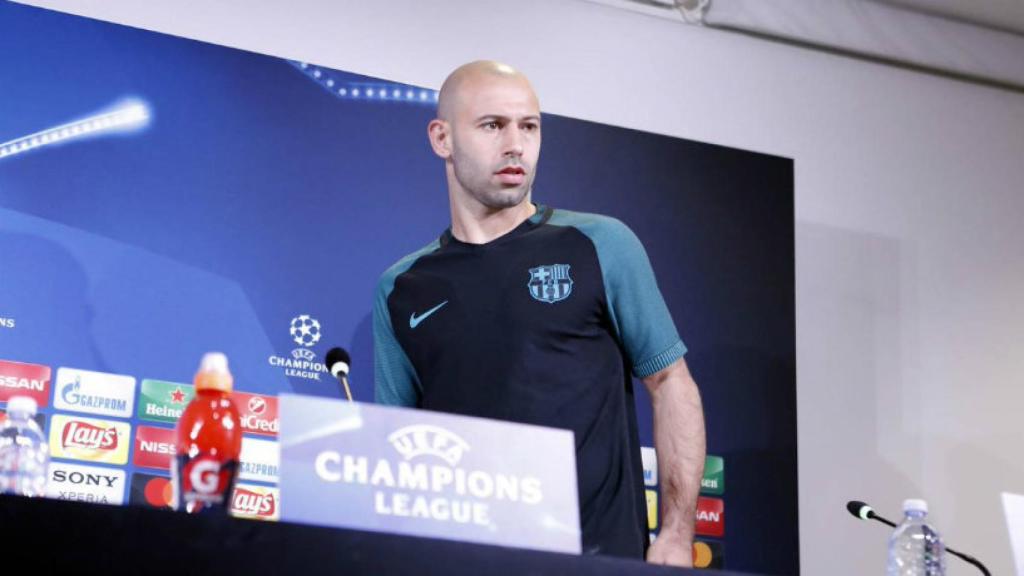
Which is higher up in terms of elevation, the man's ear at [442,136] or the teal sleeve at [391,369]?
the man's ear at [442,136]

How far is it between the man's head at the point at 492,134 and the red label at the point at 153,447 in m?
0.91

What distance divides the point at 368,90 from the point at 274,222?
1.51 feet

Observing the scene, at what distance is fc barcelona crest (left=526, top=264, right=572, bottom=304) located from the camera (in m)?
2.63

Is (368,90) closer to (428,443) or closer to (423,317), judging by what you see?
(423,317)

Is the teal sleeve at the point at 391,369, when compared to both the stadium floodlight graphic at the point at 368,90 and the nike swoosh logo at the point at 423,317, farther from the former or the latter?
the stadium floodlight graphic at the point at 368,90

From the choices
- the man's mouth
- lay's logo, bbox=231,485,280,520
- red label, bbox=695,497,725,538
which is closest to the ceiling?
red label, bbox=695,497,725,538

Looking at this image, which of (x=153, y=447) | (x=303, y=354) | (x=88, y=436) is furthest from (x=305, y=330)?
(x=88, y=436)

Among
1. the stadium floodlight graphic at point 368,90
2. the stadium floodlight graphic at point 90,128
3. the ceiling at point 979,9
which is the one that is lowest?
the stadium floodlight graphic at point 90,128

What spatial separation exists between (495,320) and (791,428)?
1689 millimetres

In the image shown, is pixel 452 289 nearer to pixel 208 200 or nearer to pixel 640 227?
pixel 208 200

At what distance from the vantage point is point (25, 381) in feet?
10.2

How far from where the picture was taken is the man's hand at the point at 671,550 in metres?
2.35

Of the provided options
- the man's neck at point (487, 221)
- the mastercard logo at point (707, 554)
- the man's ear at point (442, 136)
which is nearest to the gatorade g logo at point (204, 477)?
the man's neck at point (487, 221)

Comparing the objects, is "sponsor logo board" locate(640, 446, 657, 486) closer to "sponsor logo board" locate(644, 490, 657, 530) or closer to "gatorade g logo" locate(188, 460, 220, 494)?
"sponsor logo board" locate(644, 490, 657, 530)
